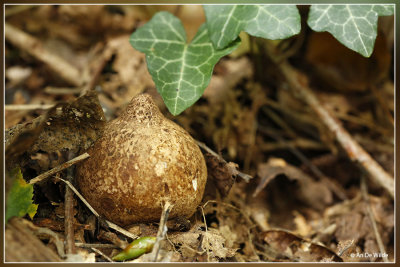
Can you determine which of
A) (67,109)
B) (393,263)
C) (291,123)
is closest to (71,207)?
(67,109)

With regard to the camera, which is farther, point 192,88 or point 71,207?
point 192,88

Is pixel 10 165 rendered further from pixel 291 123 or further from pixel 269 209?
pixel 291 123

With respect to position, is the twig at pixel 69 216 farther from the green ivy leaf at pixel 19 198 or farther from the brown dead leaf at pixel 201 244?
the brown dead leaf at pixel 201 244

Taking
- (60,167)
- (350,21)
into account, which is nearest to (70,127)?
(60,167)

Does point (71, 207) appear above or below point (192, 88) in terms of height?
below

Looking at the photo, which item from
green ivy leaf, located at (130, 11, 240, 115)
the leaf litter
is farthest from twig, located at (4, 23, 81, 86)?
green ivy leaf, located at (130, 11, 240, 115)

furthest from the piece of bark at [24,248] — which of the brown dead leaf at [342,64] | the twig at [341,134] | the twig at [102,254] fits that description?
the brown dead leaf at [342,64]
